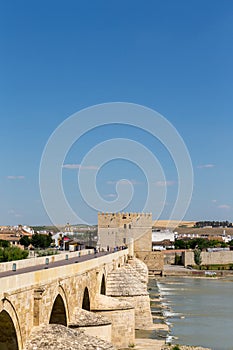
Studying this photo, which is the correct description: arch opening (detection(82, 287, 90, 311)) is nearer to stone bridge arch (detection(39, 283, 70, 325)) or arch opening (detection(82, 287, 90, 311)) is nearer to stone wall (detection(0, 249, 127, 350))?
stone wall (detection(0, 249, 127, 350))

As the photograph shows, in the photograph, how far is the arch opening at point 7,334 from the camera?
999 centimetres

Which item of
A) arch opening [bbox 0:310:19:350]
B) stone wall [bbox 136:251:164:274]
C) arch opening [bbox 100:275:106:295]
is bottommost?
arch opening [bbox 0:310:19:350]

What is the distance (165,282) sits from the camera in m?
42.3

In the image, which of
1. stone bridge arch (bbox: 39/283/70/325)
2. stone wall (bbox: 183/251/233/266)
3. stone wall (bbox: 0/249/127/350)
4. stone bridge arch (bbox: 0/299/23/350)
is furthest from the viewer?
stone wall (bbox: 183/251/233/266)

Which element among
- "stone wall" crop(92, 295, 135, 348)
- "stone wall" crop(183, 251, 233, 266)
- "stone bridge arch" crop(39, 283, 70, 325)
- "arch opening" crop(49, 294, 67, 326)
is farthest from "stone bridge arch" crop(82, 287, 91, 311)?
"stone wall" crop(183, 251, 233, 266)

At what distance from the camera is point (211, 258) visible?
58188mm

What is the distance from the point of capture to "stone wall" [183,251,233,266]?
56938mm

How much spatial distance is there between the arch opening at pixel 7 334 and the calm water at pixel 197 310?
8.93 m

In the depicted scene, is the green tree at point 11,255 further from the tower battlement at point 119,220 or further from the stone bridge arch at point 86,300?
the stone bridge arch at point 86,300

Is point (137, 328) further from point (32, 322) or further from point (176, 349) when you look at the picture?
point (32, 322)

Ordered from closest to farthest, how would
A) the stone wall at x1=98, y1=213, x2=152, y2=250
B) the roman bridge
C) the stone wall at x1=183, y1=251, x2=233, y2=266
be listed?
the roman bridge
the stone wall at x1=98, y1=213, x2=152, y2=250
the stone wall at x1=183, y1=251, x2=233, y2=266

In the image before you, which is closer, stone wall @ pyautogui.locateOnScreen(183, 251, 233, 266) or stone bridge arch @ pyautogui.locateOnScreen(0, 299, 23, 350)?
stone bridge arch @ pyautogui.locateOnScreen(0, 299, 23, 350)

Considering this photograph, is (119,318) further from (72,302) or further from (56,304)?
(56,304)

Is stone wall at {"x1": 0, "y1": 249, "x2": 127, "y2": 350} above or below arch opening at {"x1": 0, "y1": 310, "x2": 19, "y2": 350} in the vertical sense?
above
